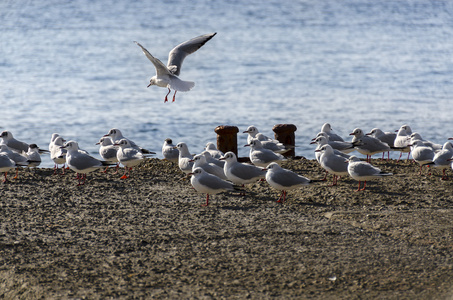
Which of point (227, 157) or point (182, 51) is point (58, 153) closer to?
point (182, 51)

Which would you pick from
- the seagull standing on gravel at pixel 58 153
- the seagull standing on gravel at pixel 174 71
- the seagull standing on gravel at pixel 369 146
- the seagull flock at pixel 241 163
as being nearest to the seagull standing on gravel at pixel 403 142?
the seagull flock at pixel 241 163

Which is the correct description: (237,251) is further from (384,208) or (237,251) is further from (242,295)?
(384,208)

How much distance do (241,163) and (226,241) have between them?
7.82 ft

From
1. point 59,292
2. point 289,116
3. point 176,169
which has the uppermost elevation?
point 59,292

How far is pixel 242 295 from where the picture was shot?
5668 millimetres

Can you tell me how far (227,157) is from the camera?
31.0 ft

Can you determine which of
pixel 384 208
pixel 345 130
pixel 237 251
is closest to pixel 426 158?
pixel 384 208

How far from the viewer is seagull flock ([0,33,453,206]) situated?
887cm

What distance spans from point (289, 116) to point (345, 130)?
3.04 meters

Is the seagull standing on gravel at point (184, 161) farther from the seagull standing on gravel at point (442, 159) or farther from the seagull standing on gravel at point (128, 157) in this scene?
the seagull standing on gravel at point (442, 159)

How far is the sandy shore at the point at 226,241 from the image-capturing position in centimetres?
587

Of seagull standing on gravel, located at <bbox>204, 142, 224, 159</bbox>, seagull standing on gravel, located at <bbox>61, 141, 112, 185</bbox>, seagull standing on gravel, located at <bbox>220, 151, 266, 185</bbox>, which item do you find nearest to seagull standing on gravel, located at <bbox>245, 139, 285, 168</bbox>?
seagull standing on gravel, located at <bbox>204, 142, 224, 159</bbox>

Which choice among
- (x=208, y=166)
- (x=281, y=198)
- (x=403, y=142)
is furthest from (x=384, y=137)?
(x=208, y=166)

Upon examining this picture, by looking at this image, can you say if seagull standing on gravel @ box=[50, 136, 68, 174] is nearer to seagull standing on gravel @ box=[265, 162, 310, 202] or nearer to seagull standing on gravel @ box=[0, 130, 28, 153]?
seagull standing on gravel @ box=[0, 130, 28, 153]
